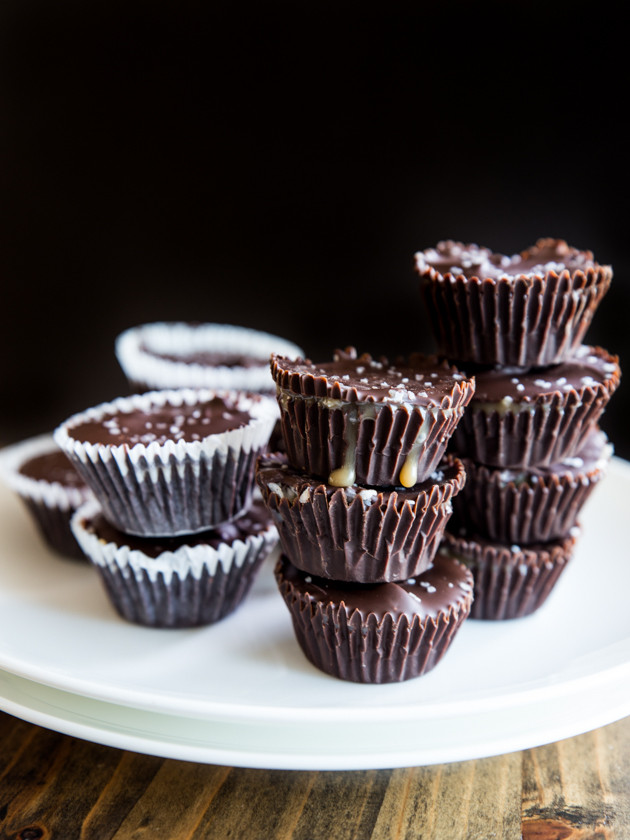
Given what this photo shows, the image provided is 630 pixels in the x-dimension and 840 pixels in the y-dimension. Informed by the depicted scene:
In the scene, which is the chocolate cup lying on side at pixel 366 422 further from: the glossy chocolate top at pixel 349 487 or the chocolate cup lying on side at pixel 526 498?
the chocolate cup lying on side at pixel 526 498

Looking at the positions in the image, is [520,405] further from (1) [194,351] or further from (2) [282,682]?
(1) [194,351]

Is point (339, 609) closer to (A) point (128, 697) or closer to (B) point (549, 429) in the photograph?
(A) point (128, 697)

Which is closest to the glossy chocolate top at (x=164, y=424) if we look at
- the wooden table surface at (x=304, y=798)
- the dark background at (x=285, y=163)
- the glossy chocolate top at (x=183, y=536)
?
the glossy chocolate top at (x=183, y=536)

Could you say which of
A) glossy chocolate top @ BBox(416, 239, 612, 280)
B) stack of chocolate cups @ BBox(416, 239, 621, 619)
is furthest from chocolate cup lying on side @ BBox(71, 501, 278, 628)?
glossy chocolate top @ BBox(416, 239, 612, 280)

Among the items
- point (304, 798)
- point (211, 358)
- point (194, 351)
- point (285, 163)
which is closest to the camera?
point (304, 798)

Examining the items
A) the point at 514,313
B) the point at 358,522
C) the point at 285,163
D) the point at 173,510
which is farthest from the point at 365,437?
the point at 285,163

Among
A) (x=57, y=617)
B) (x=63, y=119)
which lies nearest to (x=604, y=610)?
(x=57, y=617)

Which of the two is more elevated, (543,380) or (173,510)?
(543,380)
